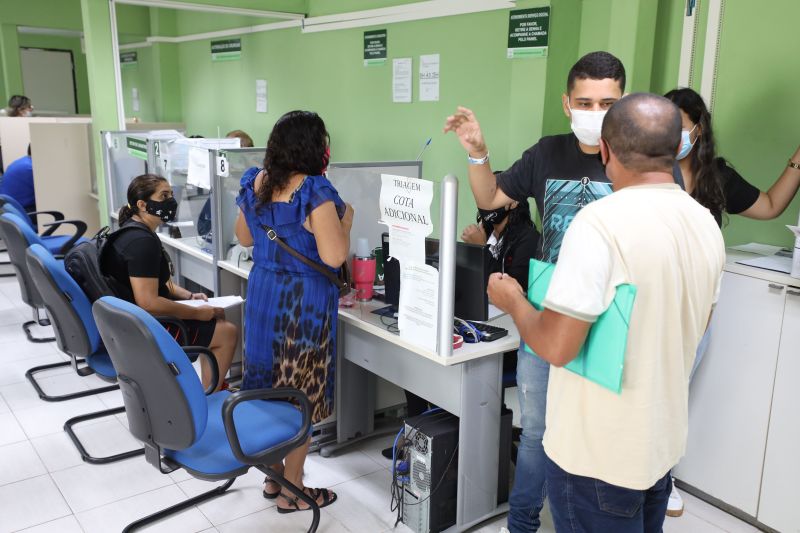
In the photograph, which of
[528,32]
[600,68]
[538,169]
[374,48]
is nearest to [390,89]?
[374,48]

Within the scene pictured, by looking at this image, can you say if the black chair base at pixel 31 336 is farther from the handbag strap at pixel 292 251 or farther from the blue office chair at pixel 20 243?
the handbag strap at pixel 292 251

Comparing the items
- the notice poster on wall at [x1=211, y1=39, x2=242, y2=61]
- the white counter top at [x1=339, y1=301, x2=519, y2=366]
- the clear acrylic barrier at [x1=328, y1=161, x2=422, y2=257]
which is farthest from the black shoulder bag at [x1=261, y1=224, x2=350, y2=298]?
the notice poster on wall at [x1=211, y1=39, x2=242, y2=61]

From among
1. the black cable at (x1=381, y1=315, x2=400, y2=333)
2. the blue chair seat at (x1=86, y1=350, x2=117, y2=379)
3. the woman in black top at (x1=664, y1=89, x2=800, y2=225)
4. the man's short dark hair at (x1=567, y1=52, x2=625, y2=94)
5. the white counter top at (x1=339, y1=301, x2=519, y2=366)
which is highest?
the man's short dark hair at (x1=567, y1=52, x2=625, y2=94)

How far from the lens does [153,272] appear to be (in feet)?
8.84

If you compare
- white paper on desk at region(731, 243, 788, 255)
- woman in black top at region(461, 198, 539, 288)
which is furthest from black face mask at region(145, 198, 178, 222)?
white paper on desk at region(731, 243, 788, 255)

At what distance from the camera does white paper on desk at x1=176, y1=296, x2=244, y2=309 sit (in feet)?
9.74

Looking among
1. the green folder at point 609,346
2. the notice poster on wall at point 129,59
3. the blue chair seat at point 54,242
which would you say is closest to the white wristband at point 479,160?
the green folder at point 609,346

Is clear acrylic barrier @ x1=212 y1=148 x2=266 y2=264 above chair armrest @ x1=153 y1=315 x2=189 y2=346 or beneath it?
above

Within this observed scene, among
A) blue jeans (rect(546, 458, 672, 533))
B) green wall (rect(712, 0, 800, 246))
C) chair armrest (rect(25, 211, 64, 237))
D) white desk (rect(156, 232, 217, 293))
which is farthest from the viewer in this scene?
chair armrest (rect(25, 211, 64, 237))

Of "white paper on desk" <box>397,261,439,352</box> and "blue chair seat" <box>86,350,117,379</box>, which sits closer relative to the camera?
"white paper on desk" <box>397,261,439,352</box>

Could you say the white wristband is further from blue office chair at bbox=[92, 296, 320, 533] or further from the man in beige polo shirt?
blue office chair at bbox=[92, 296, 320, 533]

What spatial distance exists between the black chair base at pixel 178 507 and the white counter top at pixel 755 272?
1949mm

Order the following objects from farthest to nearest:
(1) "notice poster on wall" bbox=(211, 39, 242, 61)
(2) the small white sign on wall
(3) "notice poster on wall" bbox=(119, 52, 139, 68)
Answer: (3) "notice poster on wall" bbox=(119, 52, 139, 68) → (1) "notice poster on wall" bbox=(211, 39, 242, 61) → (2) the small white sign on wall

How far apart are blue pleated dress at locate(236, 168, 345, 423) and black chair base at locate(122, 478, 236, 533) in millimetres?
427
